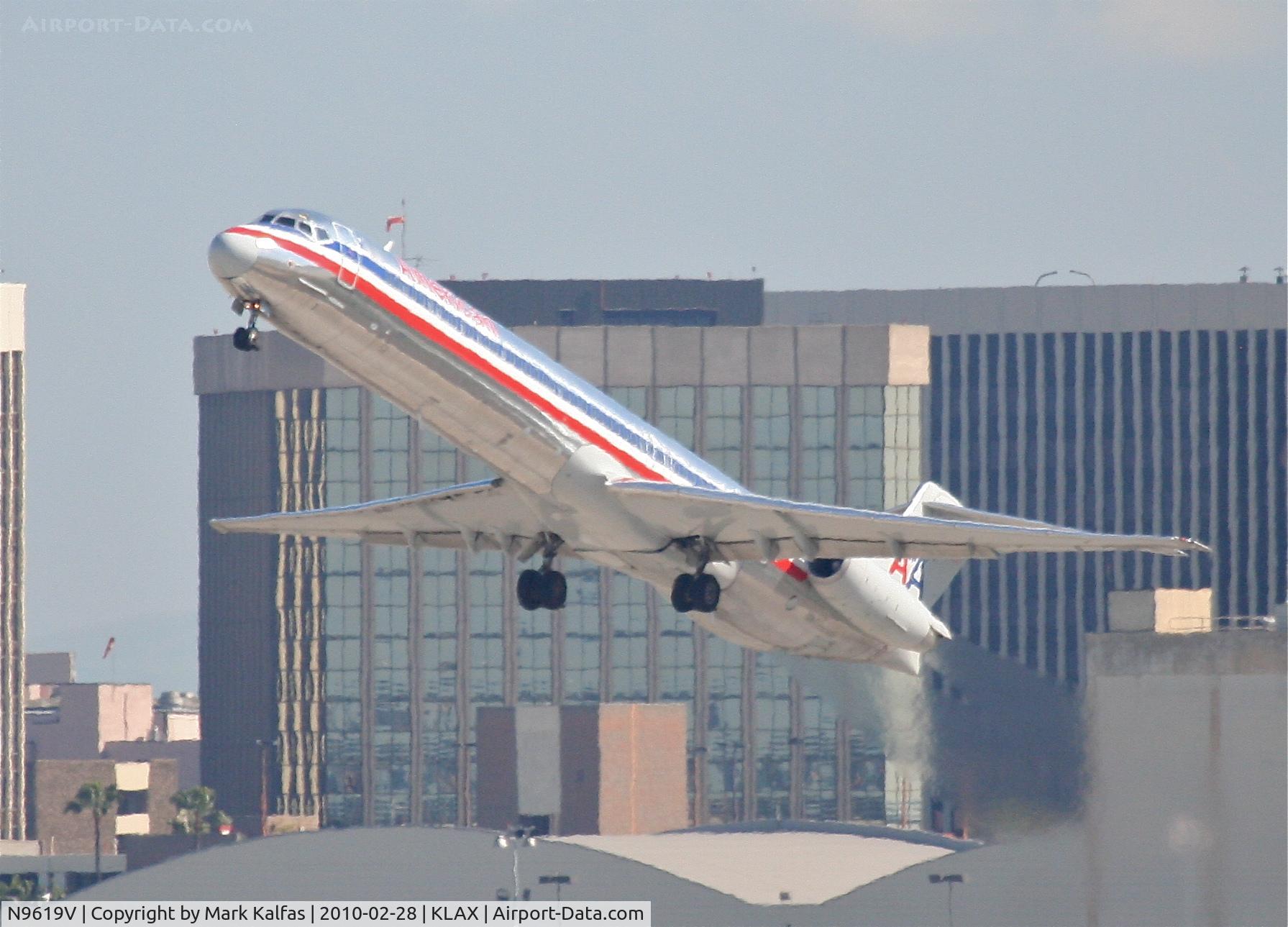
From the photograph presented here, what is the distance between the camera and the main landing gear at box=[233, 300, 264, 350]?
146ft

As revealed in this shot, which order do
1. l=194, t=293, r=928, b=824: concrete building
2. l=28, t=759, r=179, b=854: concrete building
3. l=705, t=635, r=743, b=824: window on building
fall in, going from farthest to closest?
l=28, t=759, r=179, b=854: concrete building → l=194, t=293, r=928, b=824: concrete building → l=705, t=635, r=743, b=824: window on building

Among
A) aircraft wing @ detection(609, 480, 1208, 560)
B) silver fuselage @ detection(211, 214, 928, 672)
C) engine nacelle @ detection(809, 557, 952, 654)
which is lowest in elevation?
engine nacelle @ detection(809, 557, 952, 654)

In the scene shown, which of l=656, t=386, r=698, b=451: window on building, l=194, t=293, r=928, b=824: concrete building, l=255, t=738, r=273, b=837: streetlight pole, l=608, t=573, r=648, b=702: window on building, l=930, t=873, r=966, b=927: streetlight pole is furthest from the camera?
l=255, t=738, r=273, b=837: streetlight pole

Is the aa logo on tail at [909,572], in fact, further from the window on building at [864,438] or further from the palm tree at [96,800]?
the palm tree at [96,800]

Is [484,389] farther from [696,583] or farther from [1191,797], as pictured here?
[1191,797]

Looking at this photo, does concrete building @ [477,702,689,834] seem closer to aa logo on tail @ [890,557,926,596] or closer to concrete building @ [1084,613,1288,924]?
concrete building @ [1084,613,1288,924]

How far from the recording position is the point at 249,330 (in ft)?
148

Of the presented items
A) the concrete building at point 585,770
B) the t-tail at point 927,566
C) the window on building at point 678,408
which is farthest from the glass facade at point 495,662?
the t-tail at point 927,566

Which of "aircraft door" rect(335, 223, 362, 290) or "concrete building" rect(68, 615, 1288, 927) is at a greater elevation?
"aircraft door" rect(335, 223, 362, 290)

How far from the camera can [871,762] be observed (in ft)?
511

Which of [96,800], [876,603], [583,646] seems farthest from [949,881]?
[96,800]

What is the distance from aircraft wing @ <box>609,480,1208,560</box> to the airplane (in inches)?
1.8

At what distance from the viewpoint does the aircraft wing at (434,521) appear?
178ft

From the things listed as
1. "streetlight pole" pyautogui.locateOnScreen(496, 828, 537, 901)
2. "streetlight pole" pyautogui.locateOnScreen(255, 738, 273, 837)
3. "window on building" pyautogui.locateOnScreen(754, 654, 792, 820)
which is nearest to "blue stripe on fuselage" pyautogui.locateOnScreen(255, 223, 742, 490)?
"streetlight pole" pyautogui.locateOnScreen(496, 828, 537, 901)
